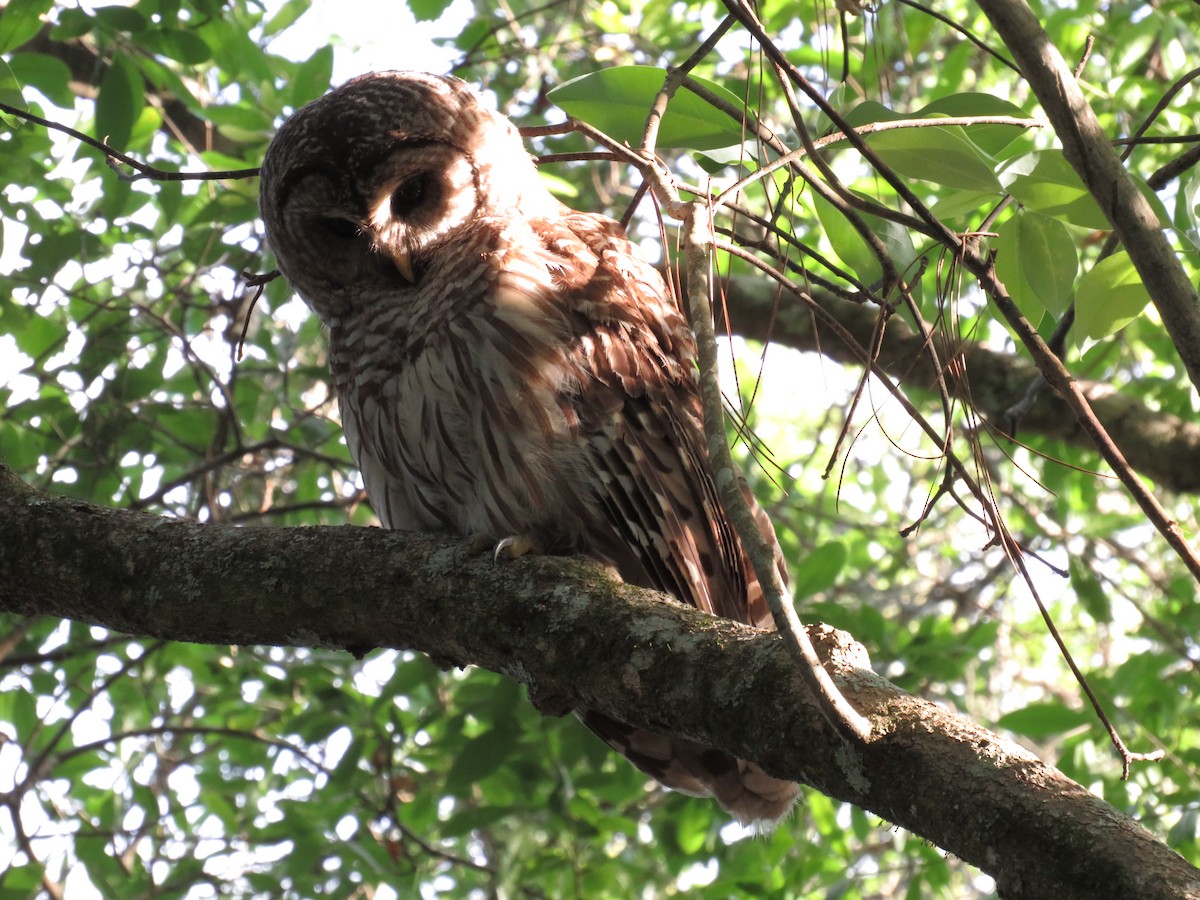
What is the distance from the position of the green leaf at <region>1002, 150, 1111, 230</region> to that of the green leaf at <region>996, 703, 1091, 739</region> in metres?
2.10

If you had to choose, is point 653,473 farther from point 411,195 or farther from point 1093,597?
point 1093,597

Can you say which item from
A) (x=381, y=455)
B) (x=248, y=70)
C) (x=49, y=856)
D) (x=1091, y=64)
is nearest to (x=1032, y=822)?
(x=381, y=455)

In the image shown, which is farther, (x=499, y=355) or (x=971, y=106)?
(x=499, y=355)

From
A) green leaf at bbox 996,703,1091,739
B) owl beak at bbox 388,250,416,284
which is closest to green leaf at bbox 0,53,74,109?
owl beak at bbox 388,250,416,284

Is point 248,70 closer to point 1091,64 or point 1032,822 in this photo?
point 1032,822

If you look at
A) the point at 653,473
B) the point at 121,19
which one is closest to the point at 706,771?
the point at 653,473

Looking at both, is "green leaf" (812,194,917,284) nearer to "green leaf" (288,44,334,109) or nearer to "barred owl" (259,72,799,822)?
"barred owl" (259,72,799,822)

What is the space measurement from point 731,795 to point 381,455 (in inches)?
44.4

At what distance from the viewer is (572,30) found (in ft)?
20.6

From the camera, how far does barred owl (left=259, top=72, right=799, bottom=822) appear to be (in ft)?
8.02

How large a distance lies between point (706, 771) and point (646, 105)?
1500mm

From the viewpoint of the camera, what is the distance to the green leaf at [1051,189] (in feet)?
5.27

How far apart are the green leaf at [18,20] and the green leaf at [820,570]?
254cm

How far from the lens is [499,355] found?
2.44 metres
